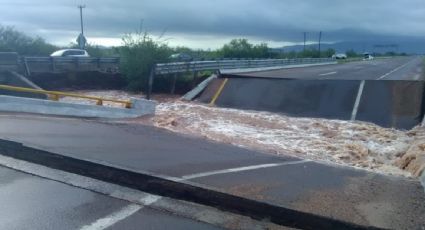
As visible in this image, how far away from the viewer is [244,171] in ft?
29.1

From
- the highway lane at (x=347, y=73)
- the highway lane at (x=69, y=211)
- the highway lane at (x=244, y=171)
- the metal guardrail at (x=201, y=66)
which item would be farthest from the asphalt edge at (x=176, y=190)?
the highway lane at (x=347, y=73)

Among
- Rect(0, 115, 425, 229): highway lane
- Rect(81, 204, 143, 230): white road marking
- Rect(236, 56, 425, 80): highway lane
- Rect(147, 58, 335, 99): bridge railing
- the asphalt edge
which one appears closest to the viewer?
Rect(81, 204, 143, 230): white road marking

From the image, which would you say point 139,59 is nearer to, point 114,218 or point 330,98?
point 330,98

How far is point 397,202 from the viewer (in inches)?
277

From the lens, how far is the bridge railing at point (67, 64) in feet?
93.1

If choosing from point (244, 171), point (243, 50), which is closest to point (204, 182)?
point (244, 171)

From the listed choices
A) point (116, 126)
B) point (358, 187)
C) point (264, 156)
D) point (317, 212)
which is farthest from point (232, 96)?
point (317, 212)

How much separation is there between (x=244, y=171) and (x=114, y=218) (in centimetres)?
330

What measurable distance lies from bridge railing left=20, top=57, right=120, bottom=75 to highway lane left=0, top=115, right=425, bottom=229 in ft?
52.5

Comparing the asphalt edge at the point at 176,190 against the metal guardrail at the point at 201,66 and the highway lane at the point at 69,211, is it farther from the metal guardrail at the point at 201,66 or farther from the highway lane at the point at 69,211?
the metal guardrail at the point at 201,66

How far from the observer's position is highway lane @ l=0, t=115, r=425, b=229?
21.6 feet

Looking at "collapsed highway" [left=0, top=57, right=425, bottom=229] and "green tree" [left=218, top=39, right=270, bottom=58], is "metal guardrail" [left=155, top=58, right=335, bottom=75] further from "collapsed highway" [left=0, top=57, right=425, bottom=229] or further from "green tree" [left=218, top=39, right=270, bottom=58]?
"green tree" [left=218, top=39, right=270, bottom=58]

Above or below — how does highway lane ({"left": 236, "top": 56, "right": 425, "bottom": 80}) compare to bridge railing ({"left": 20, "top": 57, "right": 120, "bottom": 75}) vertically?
below

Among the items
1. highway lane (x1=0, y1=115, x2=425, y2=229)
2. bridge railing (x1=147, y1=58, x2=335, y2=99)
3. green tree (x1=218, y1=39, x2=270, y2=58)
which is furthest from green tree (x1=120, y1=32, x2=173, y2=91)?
green tree (x1=218, y1=39, x2=270, y2=58)
